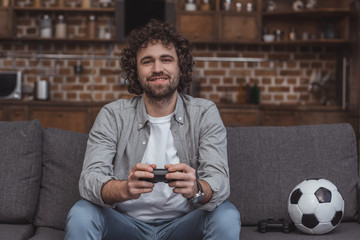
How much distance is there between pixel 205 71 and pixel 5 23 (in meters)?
2.12

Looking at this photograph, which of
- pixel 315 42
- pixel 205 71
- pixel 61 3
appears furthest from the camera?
pixel 205 71

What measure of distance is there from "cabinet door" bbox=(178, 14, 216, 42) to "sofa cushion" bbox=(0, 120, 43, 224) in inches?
120

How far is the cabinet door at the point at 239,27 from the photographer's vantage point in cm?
478

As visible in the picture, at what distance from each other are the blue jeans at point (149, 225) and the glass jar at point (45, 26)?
11.7 ft

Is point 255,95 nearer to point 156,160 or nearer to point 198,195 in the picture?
point 156,160

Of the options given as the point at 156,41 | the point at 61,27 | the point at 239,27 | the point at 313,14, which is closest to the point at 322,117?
the point at 313,14

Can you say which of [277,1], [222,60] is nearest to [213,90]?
[222,60]

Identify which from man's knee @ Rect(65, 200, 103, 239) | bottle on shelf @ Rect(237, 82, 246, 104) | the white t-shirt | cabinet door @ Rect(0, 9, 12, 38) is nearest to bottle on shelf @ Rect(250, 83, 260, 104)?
bottle on shelf @ Rect(237, 82, 246, 104)

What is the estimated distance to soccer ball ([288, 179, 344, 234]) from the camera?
1.65 m

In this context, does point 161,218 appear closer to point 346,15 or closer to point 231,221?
point 231,221

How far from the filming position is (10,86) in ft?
15.1

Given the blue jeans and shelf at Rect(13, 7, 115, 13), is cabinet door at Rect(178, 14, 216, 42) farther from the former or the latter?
the blue jeans

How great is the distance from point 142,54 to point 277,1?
11.5ft

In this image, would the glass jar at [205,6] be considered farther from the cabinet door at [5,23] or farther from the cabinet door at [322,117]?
the cabinet door at [5,23]
